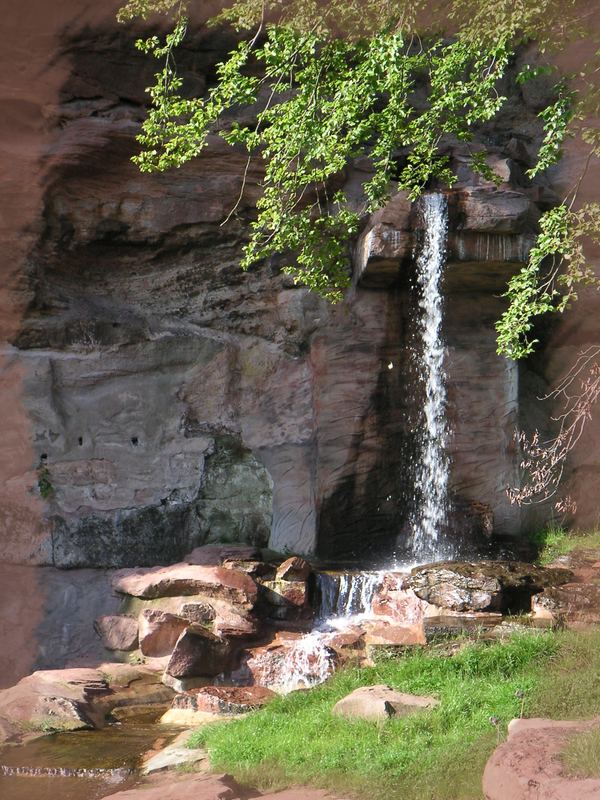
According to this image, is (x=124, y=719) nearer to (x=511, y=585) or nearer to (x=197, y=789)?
(x=197, y=789)

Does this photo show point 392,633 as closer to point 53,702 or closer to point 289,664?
point 289,664

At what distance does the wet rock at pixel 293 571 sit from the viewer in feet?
35.5

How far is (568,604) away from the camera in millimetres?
9336

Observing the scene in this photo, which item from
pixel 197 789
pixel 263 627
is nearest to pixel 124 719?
pixel 263 627

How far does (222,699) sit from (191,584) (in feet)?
8.34

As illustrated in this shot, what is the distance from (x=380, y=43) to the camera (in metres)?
8.06

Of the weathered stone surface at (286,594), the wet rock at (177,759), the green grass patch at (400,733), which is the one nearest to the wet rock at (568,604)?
the green grass patch at (400,733)

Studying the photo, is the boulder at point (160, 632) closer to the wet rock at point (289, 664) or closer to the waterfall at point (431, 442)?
the wet rock at point (289, 664)

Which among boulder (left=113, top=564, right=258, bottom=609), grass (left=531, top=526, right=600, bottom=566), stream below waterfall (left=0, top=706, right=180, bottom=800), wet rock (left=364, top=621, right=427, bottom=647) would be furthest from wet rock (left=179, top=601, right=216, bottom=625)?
grass (left=531, top=526, right=600, bottom=566)

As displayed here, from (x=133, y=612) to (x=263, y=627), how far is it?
1.93m

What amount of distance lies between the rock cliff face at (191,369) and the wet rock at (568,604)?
12.4 feet

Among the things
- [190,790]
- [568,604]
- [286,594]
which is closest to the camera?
[190,790]

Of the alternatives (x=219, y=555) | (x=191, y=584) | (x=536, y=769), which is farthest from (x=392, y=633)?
(x=536, y=769)

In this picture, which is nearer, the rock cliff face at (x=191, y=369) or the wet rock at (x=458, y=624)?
the wet rock at (x=458, y=624)
